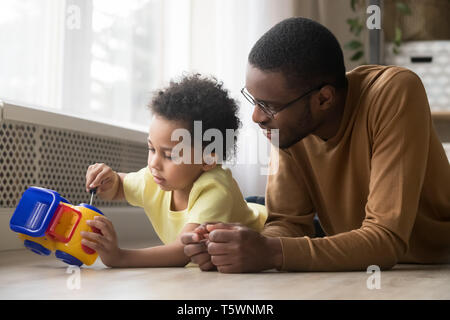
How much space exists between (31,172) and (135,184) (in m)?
0.49

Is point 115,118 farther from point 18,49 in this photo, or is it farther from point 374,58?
point 374,58

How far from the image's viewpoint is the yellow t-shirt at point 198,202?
1.30 m

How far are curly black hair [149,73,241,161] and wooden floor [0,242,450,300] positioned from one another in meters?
0.35

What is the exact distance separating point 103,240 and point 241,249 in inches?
11.1

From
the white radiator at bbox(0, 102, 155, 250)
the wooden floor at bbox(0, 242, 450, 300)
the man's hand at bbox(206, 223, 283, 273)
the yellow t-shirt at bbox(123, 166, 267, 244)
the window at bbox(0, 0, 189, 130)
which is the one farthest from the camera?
the window at bbox(0, 0, 189, 130)

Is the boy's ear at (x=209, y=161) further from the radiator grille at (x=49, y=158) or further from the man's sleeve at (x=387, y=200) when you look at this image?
the radiator grille at (x=49, y=158)

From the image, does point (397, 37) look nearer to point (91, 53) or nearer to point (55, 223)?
point (91, 53)

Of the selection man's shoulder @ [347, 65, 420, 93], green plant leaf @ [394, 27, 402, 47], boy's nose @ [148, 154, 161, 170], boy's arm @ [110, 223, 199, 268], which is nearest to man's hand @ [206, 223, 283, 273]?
boy's arm @ [110, 223, 199, 268]

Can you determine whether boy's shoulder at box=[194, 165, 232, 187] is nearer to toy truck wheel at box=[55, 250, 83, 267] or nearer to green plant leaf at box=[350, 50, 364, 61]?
toy truck wheel at box=[55, 250, 83, 267]

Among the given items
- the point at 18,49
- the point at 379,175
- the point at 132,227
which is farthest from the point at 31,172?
the point at 379,175

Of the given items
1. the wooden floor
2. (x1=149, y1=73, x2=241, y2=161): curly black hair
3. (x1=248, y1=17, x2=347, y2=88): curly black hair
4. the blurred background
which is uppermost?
the blurred background

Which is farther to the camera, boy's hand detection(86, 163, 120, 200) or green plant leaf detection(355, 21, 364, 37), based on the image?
green plant leaf detection(355, 21, 364, 37)

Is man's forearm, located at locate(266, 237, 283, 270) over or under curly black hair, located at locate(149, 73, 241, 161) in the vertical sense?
under

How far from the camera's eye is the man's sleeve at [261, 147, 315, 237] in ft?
4.59
